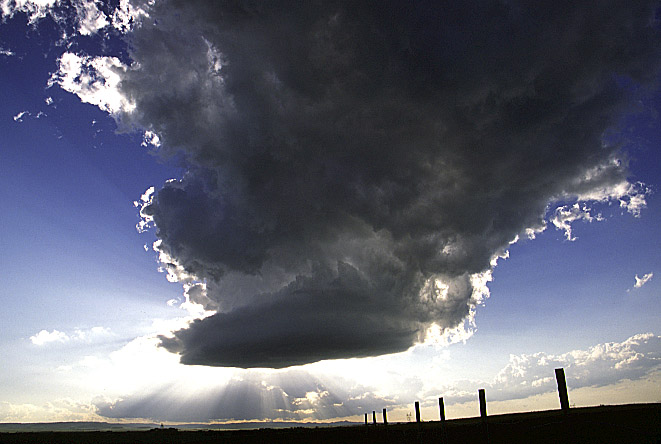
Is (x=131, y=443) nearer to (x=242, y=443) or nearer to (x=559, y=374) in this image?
(x=242, y=443)

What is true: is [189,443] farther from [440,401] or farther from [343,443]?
[440,401]

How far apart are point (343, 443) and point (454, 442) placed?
10948 millimetres

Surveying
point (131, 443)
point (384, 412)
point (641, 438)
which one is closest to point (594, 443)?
point (641, 438)

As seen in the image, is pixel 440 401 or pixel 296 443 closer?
pixel 440 401

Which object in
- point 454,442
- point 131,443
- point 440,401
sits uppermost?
point 440,401

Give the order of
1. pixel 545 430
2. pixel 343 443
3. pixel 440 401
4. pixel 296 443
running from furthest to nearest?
pixel 296 443, pixel 343 443, pixel 545 430, pixel 440 401

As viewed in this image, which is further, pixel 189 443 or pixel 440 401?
pixel 189 443

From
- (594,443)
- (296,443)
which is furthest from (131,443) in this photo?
(594,443)

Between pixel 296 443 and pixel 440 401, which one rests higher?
Result: pixel 440 401

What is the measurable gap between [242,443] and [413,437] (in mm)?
22255

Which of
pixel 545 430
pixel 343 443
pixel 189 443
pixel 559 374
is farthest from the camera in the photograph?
pixel 189 443

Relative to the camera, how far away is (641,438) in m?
25.7

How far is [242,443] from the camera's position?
47250 millimetres

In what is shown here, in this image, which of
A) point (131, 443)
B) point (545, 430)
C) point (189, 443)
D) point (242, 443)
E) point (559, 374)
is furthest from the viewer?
point (131, 443)
